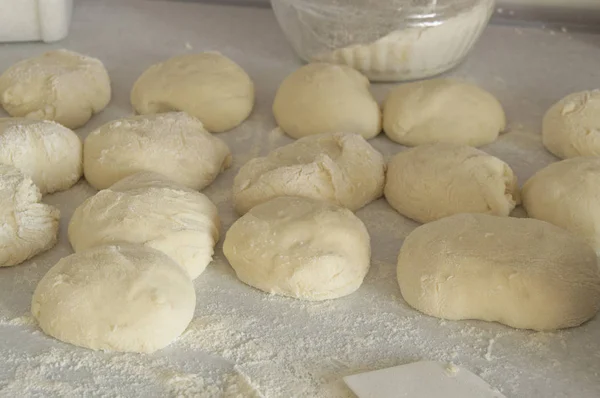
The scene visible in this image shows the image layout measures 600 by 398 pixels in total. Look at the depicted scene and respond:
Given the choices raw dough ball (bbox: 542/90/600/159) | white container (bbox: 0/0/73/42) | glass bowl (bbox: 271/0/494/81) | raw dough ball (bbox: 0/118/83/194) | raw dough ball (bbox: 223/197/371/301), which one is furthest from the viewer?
white container (bbox: 0/0/73/42)

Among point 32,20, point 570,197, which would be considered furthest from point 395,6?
point 32,20

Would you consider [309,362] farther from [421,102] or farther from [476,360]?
[421,102]

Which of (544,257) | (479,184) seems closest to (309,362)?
(544,257)

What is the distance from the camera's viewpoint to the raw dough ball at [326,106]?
73.6 inches

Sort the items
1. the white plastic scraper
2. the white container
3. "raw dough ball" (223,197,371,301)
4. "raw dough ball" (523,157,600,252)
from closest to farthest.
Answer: the white plastic scraper < "raw dough ball" (223,197,371,301) < "raw dough ball" (523,157,600,252) < the white container

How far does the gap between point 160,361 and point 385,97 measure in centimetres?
102

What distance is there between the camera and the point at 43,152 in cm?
169

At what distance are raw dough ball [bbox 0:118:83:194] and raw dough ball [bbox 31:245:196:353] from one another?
402 mm

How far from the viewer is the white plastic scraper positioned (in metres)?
1.17

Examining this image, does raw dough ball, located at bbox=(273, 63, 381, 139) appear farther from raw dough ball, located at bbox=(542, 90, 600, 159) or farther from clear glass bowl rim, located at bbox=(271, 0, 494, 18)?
raw dough ball, located at bbox=(542, 90, 600, 159)

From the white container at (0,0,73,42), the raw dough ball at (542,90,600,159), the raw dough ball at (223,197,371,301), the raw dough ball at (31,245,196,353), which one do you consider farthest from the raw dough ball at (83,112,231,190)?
the raw dough ball at (542,90,600,159)

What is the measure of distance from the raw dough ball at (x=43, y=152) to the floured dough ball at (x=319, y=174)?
1.29 ft

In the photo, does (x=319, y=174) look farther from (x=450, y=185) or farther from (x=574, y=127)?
Result: (x=574, y=127)

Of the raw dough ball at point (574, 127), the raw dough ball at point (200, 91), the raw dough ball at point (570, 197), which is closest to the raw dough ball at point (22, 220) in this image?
the raw dough ball at point (200, 91)
